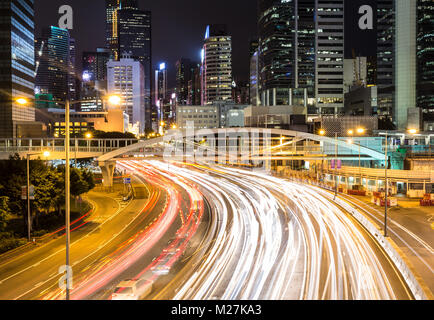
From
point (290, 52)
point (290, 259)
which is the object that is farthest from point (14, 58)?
point (290, 52)

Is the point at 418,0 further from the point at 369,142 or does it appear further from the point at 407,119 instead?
the point at 369,142

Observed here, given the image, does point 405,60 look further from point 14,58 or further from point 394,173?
point 14,58

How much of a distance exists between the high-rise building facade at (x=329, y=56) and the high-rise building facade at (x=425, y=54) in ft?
110

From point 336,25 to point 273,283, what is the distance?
17329 cm

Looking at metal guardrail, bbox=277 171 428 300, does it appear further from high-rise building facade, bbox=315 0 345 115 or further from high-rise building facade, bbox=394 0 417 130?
high-rise building facade, bbox=315 0 345 115

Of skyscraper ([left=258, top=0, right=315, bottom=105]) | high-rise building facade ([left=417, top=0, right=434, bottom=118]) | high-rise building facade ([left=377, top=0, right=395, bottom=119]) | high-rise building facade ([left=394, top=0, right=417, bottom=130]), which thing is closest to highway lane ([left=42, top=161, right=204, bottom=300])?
high-rise building facade ([left=394, top=0, right=417, bottom=130])

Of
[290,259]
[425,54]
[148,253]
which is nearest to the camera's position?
[290,259]

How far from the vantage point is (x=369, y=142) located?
82375 millimetres

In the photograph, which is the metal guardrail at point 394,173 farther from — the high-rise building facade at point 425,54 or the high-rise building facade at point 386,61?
the high-rise building facade at point 386,61

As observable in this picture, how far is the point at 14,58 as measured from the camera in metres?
102

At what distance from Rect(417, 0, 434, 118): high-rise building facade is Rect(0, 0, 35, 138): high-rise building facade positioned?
14201 centimetres

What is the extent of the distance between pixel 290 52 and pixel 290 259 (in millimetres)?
167187

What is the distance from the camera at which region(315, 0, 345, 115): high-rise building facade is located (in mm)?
166750

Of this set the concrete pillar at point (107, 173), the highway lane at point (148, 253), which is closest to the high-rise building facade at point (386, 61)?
the concrete pillar at point (107, 173)
